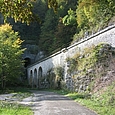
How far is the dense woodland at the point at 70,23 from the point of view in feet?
77.7

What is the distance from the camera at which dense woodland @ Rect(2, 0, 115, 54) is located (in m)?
23.7

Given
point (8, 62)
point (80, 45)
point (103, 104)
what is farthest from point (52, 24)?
point (103, 104)

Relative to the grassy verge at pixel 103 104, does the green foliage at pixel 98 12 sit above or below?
above

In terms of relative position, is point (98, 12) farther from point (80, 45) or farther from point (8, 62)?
point (8, 62)

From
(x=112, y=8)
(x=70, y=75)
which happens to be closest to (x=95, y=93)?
(x=70, y=75)

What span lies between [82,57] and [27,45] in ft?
109

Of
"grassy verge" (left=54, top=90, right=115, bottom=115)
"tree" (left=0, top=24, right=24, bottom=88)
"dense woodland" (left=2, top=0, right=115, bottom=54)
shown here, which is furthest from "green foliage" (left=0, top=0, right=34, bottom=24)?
"tree" (left=0, top=24, right=24, bottom=88)

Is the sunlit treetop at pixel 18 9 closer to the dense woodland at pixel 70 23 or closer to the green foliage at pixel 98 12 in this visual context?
the dense woodland at pixel 70 23

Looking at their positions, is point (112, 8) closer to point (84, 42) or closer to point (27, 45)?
point (84, 42)

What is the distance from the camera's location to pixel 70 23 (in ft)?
120

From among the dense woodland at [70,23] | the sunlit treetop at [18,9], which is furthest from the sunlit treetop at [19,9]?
the dense woodland at [70,23]

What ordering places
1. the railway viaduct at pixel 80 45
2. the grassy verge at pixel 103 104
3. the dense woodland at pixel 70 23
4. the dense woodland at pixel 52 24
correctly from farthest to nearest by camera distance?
the dense woodland at pixel 70 23, the railway viaduct at pixel 80 45, the grassy verge at pixel 103 104, the dense woodland at pixel 52 24

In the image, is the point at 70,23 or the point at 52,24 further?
the point at 52,24

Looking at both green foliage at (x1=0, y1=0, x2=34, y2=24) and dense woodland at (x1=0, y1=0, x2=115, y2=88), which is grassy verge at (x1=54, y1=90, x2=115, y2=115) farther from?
green foliage at (x1=0, y1=0, x2=34, y2=24)
